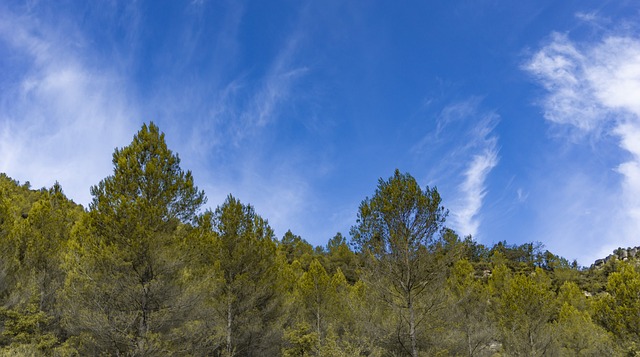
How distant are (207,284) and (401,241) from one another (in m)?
8.86

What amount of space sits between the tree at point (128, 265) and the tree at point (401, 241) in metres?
8.46

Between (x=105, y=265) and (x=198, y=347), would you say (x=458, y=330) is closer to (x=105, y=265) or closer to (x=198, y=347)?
(x=198, y=347)

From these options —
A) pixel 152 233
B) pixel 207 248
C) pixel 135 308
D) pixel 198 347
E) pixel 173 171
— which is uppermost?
pixel 173 171

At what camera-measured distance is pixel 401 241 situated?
17031 mm

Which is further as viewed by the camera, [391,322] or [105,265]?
[391,322]

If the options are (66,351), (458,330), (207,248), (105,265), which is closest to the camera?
(105,265)

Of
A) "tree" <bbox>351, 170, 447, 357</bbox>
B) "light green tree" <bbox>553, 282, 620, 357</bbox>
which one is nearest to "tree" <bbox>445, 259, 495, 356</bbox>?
"light green tree" <bbox>553, 282, 620, 357</bbox>

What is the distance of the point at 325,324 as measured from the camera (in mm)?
31141

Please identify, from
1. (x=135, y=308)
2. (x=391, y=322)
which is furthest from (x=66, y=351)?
(x=391, y=322)

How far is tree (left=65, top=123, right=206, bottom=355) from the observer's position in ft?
46.9

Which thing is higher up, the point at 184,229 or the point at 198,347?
the point at 184,229

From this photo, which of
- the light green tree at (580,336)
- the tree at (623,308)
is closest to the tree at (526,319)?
the light green tree at (580,336)

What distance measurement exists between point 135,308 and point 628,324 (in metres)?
26.9

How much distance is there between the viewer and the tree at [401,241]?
55.3 ft
